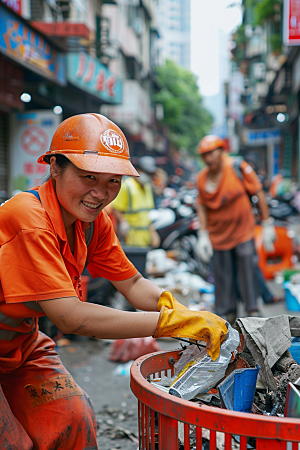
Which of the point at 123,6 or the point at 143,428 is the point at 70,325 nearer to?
A: the point at 143,428

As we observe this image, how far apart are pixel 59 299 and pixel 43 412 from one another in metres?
0.54

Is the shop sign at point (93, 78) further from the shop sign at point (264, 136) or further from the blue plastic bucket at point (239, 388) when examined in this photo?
the blue plastic bucket at point (239, 388)

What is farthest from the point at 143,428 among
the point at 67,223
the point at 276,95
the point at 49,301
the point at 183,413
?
the point at 276,95

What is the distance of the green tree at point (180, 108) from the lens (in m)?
37.2

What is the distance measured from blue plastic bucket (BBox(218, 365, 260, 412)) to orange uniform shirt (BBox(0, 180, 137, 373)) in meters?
0.59

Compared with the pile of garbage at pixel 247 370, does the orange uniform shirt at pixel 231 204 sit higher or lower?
higher

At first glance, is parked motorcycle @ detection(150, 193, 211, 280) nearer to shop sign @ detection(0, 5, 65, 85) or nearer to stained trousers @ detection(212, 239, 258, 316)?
stained trousers @ detection(212, 239, 258, 316)

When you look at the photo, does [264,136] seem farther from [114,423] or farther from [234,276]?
[114,423]

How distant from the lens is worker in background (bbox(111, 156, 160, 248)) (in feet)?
20.4

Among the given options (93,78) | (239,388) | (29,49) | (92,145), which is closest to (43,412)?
(239,388)

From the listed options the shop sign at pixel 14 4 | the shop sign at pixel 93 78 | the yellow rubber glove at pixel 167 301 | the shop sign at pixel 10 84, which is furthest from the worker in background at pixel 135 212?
the shop sign at pixel 93 78

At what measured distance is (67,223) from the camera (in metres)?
1.84

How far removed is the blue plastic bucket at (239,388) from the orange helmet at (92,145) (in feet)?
2.57

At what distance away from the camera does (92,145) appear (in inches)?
65.5
